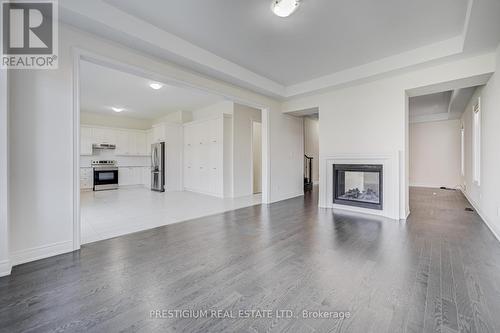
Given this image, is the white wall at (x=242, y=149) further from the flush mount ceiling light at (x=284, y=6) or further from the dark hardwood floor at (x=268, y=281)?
the flush mount ceiling light at (x=284, y=6)

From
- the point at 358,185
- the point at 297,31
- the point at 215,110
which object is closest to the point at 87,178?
the point at 215,110

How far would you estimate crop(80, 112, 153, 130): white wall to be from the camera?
789 cm

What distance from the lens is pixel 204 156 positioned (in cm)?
687

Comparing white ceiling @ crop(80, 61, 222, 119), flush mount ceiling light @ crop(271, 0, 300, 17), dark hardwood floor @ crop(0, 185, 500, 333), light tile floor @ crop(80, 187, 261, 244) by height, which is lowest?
dark hardwood floor @ crop(0, 185, 500, 333)

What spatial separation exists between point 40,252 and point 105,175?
6.37m

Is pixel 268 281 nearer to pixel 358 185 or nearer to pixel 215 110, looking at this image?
pixel 358 185

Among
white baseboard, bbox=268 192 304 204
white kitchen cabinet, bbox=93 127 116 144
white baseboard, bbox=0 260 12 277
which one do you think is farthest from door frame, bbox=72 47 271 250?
white kitchen cabinet, bbox=93 127 116 144

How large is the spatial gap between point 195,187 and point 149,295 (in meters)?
5.71

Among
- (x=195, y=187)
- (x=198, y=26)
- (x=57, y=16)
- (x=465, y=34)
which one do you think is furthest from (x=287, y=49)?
(x=195, y=187)

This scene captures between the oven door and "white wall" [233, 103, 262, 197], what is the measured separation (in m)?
4.91

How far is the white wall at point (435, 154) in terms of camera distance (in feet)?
25.4

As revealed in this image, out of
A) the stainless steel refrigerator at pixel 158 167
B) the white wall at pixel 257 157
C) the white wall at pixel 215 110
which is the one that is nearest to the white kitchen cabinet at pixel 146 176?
the stainless steel refrigerator at pixel 158 167

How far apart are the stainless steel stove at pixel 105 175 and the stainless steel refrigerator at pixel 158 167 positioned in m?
1.48

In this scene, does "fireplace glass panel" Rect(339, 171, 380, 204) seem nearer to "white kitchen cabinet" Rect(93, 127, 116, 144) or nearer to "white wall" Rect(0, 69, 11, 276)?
"white wall" Rect(0, 69, 11, 276)
